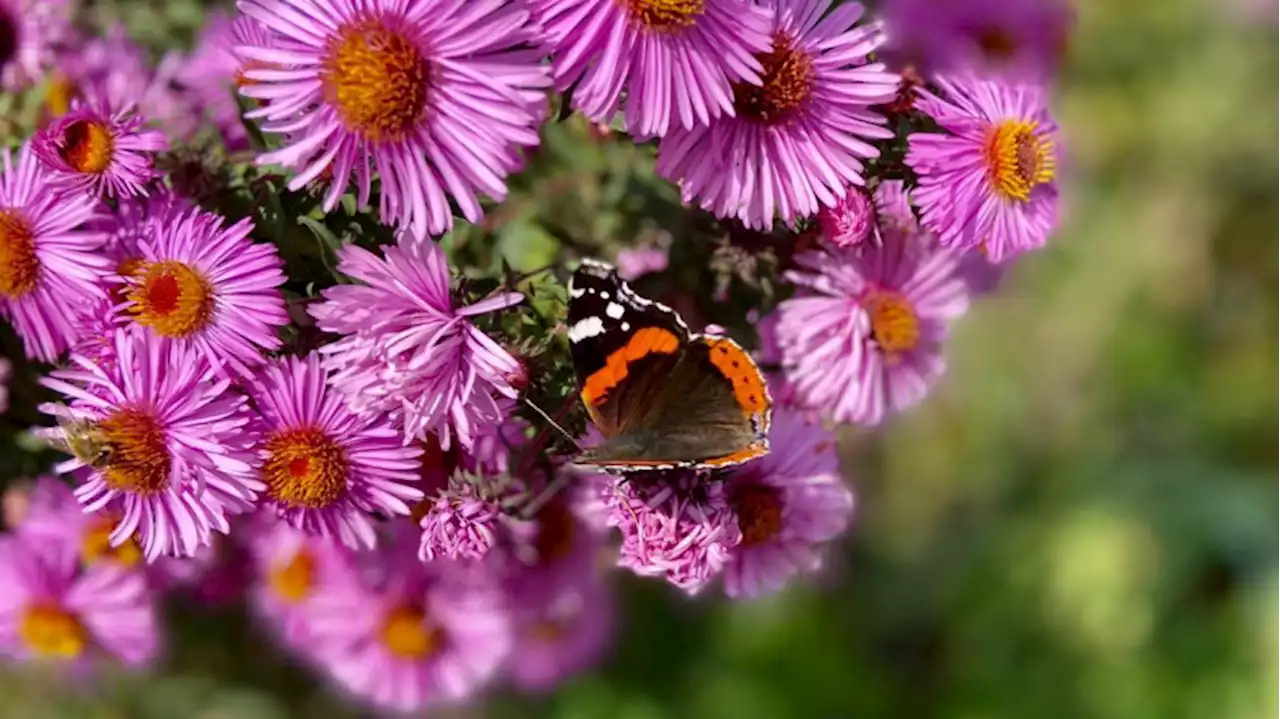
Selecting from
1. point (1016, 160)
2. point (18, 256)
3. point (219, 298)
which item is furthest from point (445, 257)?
point (1016, 160)

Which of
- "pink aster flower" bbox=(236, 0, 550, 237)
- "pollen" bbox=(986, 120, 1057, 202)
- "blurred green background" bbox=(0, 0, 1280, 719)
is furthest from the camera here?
"blurred green background" bbox=(0, 0, 1280, 719)

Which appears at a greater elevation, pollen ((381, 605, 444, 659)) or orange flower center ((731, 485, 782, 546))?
orange flower center ((731, 485, 782, 546))

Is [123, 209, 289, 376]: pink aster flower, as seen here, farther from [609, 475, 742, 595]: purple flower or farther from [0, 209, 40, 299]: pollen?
[609, 475, 742, 595]: purple flower

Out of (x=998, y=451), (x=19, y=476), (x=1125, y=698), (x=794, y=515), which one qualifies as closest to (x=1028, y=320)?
(x=998, y=451)

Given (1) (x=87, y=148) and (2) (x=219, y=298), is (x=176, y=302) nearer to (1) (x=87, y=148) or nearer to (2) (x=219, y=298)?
(2) (x=219, y=298)

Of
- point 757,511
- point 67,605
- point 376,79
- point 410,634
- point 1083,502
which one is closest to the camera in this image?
point 376,79

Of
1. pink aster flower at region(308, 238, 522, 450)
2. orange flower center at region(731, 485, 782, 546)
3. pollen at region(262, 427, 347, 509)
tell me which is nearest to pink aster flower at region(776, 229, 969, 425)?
orange flower center at region(731, 485, 782, 546)

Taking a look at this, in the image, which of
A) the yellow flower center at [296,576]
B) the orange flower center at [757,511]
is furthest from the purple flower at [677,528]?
the yellow flower center at [296,576]
